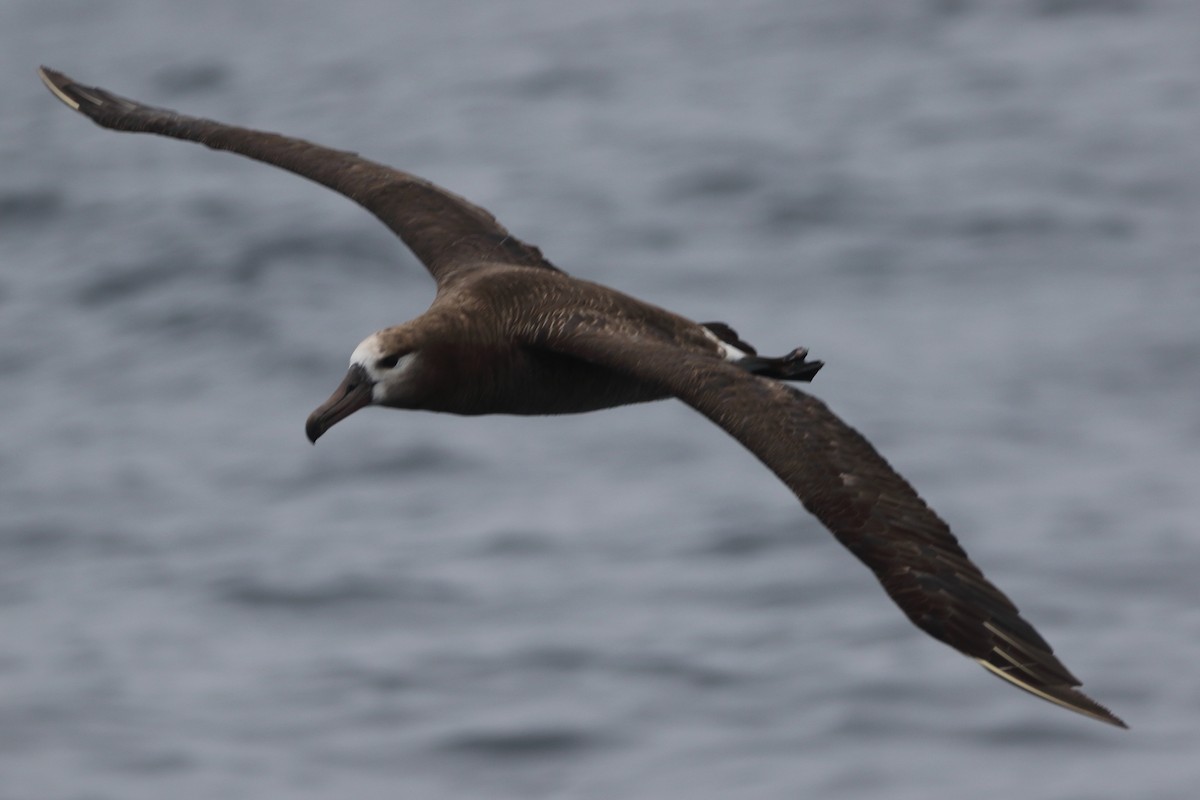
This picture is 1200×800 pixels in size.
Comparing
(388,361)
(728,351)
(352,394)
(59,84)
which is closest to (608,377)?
(728,351)

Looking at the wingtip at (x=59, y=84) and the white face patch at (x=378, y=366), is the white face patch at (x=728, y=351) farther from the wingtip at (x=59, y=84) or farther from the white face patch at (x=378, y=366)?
the wingtip at (x=59, y=84)

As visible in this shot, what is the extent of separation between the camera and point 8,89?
117 ft

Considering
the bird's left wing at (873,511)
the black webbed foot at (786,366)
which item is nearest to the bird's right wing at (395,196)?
the black webbed foot at (786,366)

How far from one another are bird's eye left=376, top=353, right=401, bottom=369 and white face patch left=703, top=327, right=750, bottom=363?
2.02 meters

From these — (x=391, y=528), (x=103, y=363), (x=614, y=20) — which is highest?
(x=614, y=20)

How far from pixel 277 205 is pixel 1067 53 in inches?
460

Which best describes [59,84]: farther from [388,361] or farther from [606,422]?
[606,422]

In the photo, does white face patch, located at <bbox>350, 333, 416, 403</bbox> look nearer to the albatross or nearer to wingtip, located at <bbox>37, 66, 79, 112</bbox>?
the albatross

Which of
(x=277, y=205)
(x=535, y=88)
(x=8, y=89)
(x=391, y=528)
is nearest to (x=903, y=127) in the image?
(x=535, y=88)

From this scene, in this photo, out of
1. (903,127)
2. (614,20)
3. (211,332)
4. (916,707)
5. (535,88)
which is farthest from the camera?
(614,20)

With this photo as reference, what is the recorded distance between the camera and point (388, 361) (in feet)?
37.9

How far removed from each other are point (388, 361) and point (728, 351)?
2.16 m

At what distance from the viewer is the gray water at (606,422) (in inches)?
857

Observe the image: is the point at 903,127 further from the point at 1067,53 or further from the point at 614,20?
the point at 614,20
